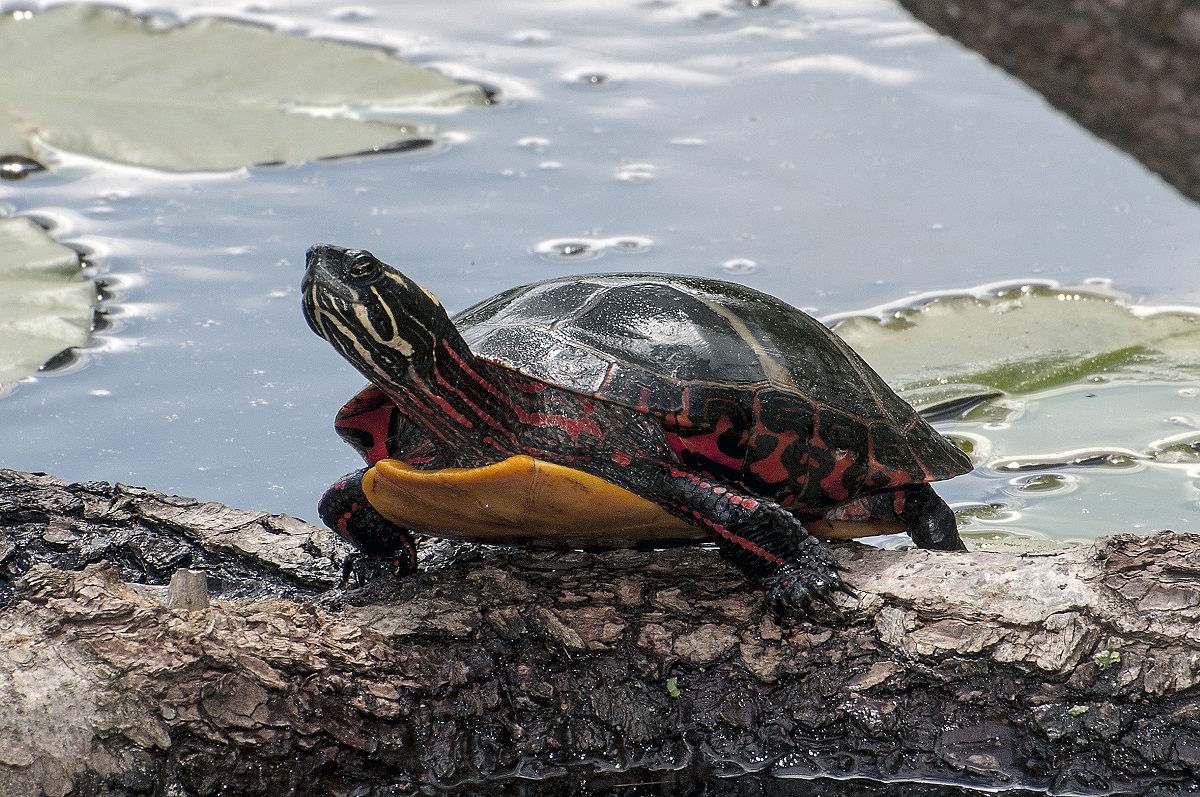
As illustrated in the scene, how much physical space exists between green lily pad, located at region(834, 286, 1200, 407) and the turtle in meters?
0.71

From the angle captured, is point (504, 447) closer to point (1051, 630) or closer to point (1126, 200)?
point (1051, 630)

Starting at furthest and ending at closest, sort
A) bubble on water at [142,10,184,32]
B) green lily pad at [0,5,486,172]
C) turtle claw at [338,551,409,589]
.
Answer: bubble on water at [142,10,184,32] → green lily pad at [0,5,486,172] → turtle claw at [338,551,409,589]

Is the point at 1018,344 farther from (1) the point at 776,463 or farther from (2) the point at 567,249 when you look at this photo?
(2) the point at 567,249

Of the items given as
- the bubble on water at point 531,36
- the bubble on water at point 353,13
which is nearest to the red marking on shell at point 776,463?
the bubble on water at point 531,36

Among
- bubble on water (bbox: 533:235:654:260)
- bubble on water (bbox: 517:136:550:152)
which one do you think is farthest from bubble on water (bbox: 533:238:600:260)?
bubble on water (bbox: 517:136:550:152)

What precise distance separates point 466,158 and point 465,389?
8.11 feet

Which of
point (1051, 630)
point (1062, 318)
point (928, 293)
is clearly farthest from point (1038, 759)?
point (928, 293)

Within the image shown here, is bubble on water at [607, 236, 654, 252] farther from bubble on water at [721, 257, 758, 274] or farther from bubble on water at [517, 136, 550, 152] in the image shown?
bubble on water at [517, 136, 550, 152]

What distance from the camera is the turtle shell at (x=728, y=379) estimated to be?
233 cm

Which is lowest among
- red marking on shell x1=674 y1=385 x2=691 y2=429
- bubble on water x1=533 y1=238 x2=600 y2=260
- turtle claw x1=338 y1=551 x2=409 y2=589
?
turtle claw x1=338 y1=551 x2=409 y2=589

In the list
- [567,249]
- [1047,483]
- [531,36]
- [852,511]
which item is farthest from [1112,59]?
[531,36]

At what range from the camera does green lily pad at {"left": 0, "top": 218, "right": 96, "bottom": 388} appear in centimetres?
322

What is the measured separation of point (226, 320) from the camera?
12.6ft

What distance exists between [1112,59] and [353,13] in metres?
5.14
